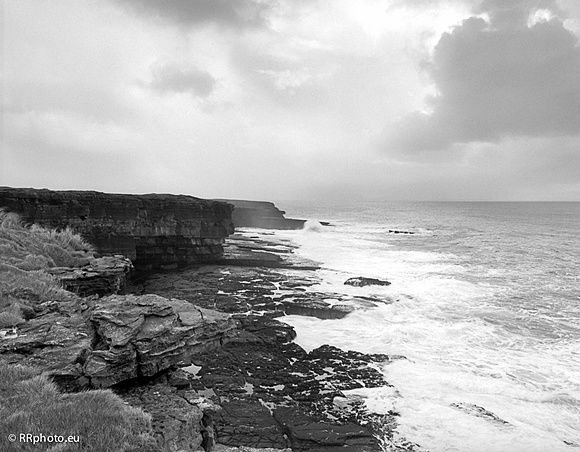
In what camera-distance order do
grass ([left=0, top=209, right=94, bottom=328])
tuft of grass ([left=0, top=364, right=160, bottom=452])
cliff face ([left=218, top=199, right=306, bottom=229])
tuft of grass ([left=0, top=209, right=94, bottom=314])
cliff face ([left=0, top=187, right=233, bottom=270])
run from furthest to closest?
cliff face ([left=218, top=199, right=306, bottom=229]), cliff face ([left=0, top=187, right=233, bottom=270]), tuft of grass ([left=0, top=209, right=94, bottom=314]), grass ([left=0, top=209, right=94, bottom=328]), tuft of grass ([left=0, top=364, right=160, bottom=452])

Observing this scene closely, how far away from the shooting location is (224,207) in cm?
3756

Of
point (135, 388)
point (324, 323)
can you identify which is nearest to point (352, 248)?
point (324, 323)

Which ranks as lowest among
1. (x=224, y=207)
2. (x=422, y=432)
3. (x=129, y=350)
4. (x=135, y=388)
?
(x=422, y=432)

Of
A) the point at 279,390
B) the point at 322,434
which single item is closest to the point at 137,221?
the point at 279,390

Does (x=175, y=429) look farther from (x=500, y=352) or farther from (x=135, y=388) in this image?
(x=500, y=352)

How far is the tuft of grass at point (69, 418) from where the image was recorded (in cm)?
541

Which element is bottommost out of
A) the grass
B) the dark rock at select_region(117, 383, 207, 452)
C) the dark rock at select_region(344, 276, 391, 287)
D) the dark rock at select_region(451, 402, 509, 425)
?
the dark rock at select_region(451, 402, 509, 425)

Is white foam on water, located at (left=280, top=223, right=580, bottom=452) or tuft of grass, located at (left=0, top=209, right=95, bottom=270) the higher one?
tuft of grass, located at (left=0, top=209, right=95, bottom=270)

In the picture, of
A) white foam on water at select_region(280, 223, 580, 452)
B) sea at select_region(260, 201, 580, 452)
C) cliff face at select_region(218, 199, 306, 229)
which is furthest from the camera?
cliff face at select_region(218, 199, 306, 229)

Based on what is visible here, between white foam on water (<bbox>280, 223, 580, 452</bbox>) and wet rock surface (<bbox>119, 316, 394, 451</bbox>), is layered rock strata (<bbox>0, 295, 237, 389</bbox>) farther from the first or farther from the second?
white foam on water (<bbox>280, 223, 580, 452</bbox>)

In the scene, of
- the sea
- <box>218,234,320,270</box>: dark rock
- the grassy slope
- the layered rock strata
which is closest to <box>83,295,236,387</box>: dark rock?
the layered rock strata

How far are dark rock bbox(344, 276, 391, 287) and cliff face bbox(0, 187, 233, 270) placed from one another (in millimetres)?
14867

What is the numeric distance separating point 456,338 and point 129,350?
48.4 ft

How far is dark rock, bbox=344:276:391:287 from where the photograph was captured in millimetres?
27148
